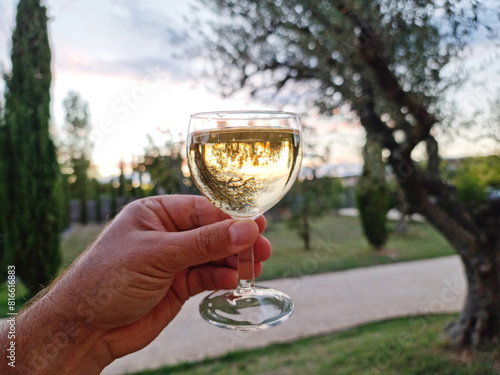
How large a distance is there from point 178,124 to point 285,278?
17.0 feet

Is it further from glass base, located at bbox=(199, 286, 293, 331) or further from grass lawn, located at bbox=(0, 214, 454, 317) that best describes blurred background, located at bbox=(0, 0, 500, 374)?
grass lawn, located at bbox=(0, 214, 454, 317)

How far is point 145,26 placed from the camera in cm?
372

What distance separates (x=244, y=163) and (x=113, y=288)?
2.24 ft

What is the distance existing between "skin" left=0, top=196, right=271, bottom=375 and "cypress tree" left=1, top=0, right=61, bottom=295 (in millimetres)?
5001

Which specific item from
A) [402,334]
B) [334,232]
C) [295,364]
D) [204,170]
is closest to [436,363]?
[402,334]

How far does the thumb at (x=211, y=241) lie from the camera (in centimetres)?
116

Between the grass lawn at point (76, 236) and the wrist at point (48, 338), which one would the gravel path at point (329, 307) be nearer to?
the wrist at point (48, 338)

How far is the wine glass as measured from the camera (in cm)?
104

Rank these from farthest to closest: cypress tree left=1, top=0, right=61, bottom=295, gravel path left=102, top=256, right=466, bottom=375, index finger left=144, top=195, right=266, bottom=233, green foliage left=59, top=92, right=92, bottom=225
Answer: green foliage left=59, top=92, right=92, bottom=225, cypress tree left=1, top=0, right=61, bottom=295, gravel path left=102, top=256, right=466, bottom=375, index finger left=144, top=195, right=266, bottom=233

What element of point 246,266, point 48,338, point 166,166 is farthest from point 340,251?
point 48,338

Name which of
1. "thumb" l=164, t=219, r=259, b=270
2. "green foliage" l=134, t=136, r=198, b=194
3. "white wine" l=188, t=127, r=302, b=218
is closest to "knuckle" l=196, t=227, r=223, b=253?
"thumb" l=164, t=219, r=259, b=270

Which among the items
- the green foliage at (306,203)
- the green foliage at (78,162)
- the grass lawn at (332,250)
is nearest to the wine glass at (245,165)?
the grass lawn at (332,250)

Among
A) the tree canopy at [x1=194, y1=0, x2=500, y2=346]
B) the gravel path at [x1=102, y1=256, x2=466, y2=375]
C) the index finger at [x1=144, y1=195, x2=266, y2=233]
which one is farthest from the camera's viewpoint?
the gravel path at [x1=102, y1=256, x2=466, y2=375]

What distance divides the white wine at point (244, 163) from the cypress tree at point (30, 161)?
537 cm
